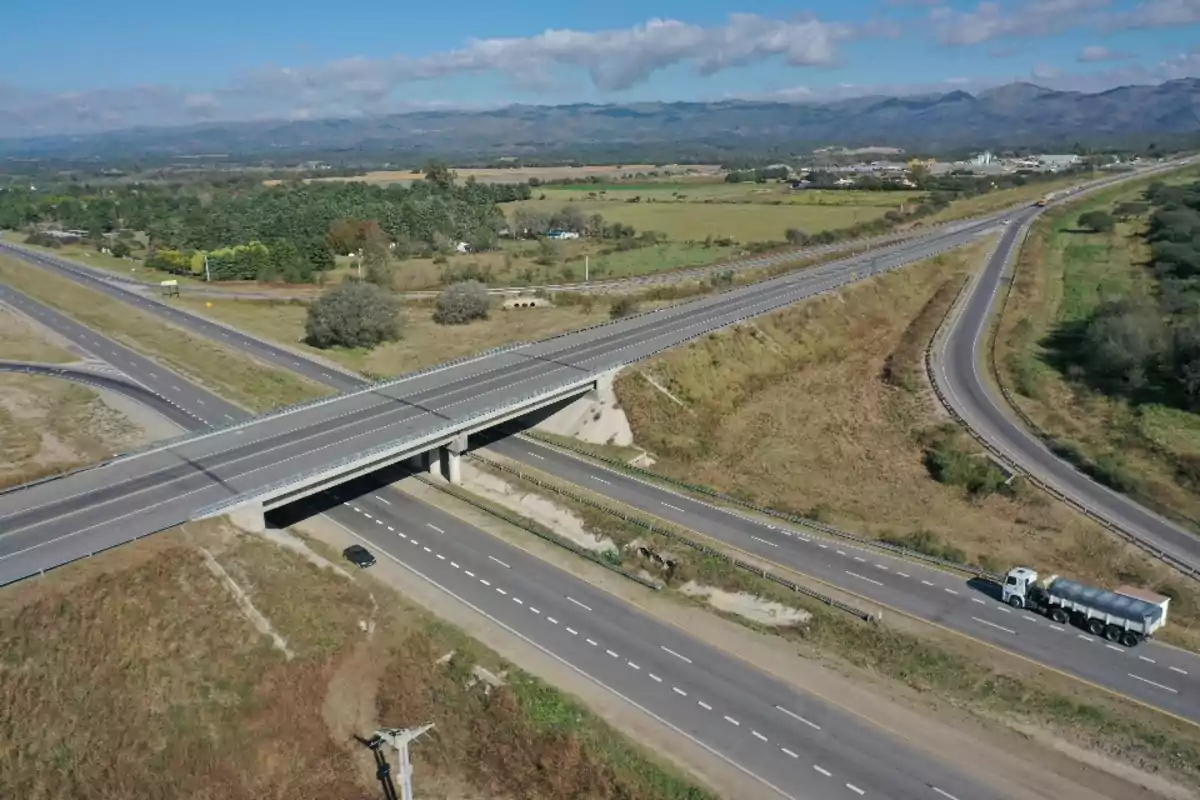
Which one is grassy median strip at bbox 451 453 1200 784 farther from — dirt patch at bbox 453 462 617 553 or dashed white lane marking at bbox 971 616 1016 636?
dirt patch at bbox 453 462 617 553

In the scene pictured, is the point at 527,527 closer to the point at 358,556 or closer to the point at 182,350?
the point at 358,556

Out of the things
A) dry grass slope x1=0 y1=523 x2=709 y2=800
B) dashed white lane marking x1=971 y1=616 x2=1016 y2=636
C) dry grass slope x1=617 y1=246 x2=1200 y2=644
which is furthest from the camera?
dry grass slope x1=617 y1=246 x2=1200 y2=644

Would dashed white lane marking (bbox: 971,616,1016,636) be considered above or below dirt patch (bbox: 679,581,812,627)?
above

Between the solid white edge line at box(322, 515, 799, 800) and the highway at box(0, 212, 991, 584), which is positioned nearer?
the solid white edge line at box(322, 515, 799, 800)

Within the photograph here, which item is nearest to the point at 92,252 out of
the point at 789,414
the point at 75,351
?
the point at 75,351

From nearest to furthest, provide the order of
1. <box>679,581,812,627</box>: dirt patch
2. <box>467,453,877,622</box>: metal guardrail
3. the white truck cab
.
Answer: the white truck cab → <box>679,581,812,627</box>: dirt patch → <box>467,453,877,622</box>: metal guardrail

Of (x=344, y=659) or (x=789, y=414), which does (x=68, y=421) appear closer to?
(x=344, y=659)

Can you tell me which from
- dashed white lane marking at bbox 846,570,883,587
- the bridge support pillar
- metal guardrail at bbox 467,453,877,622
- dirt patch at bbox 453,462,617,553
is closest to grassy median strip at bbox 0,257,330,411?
dirt patch at bbox 453,462,617,553
